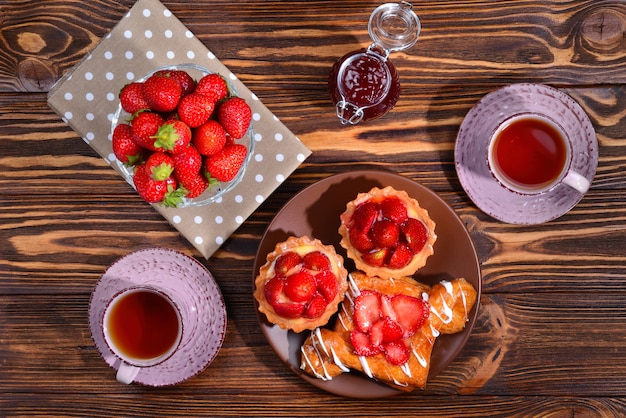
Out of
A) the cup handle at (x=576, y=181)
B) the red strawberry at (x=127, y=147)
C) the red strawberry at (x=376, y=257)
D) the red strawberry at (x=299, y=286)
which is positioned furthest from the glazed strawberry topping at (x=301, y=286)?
the cup handle at (x=576, y=181)

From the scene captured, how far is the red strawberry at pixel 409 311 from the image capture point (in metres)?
1.73

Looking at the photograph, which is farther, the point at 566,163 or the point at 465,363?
the point at 465,363

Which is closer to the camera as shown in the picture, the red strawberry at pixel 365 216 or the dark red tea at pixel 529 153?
the red strawberry at pixel 365 216

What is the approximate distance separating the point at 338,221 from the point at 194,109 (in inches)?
21.2

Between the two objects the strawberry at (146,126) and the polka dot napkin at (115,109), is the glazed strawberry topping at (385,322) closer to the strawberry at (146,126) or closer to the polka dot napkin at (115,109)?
the polka dot napkin at (115,109)

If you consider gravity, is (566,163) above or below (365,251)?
above

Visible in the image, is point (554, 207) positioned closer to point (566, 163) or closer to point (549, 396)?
point (566, 163)

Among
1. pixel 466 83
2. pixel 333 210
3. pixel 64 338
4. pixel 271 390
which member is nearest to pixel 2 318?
pixel 64 338

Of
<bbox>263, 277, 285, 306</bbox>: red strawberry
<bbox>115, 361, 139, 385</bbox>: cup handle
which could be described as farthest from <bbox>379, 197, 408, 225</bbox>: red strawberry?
<bbox>115, 361, 139, 385</bbox>: cup handle

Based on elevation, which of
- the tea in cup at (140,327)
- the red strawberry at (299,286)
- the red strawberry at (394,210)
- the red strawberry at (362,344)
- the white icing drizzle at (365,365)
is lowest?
the tea in cup at (140,327)

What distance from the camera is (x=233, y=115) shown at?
1516mm

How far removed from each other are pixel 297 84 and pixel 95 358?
3.27 feet

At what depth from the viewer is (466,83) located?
1.86m

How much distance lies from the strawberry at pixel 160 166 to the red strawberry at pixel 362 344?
26.3 inches
